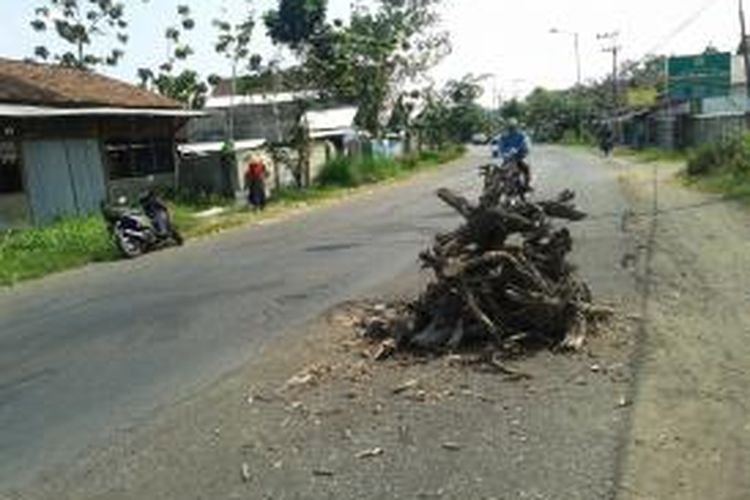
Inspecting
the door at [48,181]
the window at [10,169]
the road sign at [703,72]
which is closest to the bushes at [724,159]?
the door at [48,181]

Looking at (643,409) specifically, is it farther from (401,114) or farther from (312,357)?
(401,114)

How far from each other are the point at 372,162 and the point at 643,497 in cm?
4684

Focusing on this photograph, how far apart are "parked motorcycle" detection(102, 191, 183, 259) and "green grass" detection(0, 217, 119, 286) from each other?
0.51 metres

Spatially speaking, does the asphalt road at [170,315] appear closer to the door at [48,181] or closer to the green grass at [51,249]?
the green grass at [51,249]

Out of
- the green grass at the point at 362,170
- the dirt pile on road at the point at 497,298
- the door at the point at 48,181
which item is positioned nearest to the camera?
the dirt pile on road at the point at 497,298

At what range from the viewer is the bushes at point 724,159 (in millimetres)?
30344

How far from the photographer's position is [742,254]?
53.0 ft

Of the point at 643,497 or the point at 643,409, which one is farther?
the point at 643,409

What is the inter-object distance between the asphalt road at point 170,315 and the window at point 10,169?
5433 mm

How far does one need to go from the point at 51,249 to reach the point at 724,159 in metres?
A: 17.6

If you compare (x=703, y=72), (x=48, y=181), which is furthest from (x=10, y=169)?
(x=703, y=72)

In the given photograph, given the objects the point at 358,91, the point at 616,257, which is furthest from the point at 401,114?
the point at 616,257

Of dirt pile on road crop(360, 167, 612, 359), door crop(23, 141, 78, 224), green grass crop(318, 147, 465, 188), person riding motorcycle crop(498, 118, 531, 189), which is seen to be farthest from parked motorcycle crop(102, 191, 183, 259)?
green grass crop(318, 147, 465, 188)

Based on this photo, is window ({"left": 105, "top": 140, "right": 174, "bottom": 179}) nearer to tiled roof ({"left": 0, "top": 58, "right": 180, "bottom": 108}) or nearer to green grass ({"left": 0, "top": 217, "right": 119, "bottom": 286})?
tiled roof ({"left": 0, "top": 58, "right": 180, "bottom": 108})
